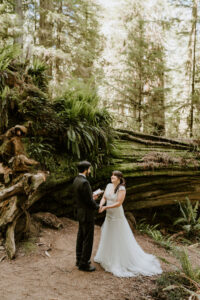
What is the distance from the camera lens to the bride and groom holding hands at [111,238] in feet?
11.9

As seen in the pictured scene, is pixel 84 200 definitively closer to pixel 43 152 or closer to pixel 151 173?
pixel 43 152

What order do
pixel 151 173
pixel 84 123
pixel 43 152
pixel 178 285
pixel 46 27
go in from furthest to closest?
pixel 46 27, pixel 151 173, pixel 84 123, pixel 43 152, pixel 178 285

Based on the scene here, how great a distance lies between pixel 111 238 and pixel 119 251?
0.26 meters

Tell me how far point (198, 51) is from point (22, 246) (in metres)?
11.3

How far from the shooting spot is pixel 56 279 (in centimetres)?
326

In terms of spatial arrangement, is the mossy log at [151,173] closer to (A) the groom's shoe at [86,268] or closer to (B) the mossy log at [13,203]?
(B) the mossy log at [13,203]

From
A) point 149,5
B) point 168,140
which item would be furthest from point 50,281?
point 149,5

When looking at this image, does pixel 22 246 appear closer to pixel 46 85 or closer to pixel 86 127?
pixel 86 127

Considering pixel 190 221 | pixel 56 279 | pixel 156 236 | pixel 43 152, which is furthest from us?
pixel 190 221

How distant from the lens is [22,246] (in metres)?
4.05

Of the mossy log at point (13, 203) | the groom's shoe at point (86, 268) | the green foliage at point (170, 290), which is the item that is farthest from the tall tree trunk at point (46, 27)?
the green foliage at point (170, 290)

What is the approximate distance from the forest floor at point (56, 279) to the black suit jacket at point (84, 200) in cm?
89

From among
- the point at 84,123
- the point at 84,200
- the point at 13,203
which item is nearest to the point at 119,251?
the point at 84,200

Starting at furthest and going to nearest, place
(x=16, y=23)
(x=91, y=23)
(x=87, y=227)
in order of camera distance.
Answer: (x=91, y=23) → (x=16, y=23) → (x=87, y=227)
